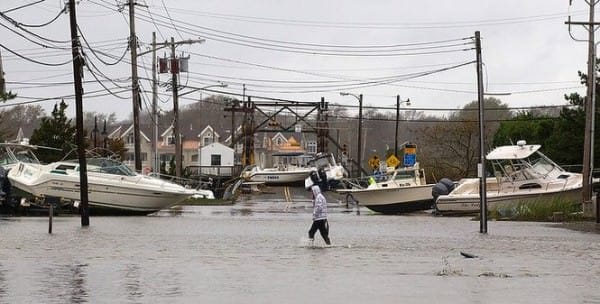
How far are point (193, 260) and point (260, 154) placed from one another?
12084cm

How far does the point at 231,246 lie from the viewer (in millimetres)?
26188

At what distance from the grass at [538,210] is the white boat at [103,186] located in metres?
14.3

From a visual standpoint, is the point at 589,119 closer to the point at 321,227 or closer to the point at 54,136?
the point at 321,227

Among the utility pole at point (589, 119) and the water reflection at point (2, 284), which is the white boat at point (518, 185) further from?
the water reflection at point (2, 284)

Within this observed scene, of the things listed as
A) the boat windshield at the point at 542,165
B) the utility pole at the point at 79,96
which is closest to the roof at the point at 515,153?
the boat windshield at the point at 542,165

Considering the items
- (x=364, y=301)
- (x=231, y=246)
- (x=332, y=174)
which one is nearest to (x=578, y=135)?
(x=332, y=174)

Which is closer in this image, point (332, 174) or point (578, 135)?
point (578, 135)

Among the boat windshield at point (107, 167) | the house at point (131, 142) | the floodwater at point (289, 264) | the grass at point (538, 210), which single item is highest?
the house at point (131, 142)

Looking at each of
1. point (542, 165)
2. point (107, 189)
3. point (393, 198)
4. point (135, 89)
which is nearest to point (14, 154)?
point (135, 89)

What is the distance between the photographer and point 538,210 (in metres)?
43.6

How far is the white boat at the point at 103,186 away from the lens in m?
43.9

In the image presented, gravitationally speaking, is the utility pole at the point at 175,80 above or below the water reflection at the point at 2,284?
above

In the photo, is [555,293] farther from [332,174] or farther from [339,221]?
[332,174]

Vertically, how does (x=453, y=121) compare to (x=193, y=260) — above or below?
above
